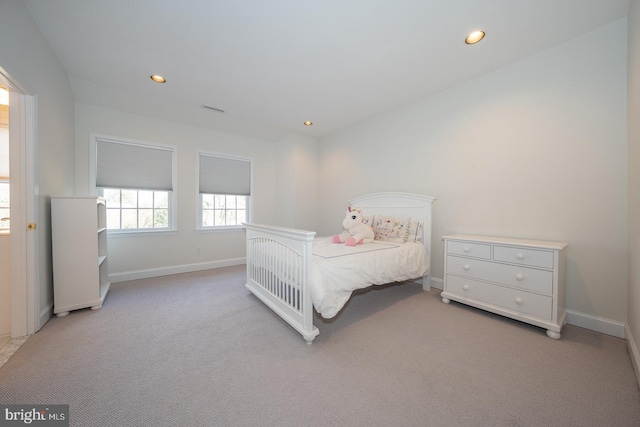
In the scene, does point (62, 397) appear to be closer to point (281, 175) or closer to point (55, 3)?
point (55, 3)

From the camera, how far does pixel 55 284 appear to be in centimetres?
220

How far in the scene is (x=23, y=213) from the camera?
188 centimetres

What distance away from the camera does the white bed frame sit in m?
1.83

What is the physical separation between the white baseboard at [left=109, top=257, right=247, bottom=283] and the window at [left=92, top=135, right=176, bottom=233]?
626 millimetres

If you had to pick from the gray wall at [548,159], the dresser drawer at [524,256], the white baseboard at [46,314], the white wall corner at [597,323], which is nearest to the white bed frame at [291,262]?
the gray wall at [548,159]

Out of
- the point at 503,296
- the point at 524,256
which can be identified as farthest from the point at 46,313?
the point at 524,256

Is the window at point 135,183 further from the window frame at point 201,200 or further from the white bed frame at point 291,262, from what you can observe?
the white bed frame at point 291,262

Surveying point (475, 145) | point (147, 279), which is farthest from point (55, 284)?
point (475, 145)

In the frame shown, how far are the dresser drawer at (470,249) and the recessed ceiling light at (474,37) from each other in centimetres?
189

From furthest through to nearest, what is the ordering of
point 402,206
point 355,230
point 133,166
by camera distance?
1. point 133,166
2. point 402,206
3. point 355,230

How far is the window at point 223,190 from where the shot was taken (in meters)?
4.08

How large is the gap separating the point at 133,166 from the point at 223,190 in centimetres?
133

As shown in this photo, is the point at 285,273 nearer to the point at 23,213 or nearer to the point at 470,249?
the point at 470,249

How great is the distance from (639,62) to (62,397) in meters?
4.10
